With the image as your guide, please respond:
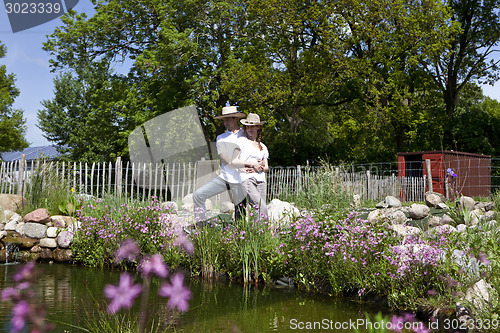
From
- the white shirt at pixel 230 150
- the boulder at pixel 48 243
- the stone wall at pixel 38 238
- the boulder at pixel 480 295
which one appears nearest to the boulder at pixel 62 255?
the stone wall at pixel 38 238

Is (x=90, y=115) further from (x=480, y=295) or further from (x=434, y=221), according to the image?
(x=480, y=295)

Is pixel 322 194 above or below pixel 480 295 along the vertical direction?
above

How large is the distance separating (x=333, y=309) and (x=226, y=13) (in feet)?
59.2

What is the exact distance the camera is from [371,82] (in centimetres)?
2030

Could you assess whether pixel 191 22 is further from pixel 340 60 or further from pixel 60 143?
pixel 60 143

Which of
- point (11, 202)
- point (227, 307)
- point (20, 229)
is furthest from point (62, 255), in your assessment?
point (227, 307)

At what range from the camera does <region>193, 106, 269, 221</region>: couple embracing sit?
6.04 meters

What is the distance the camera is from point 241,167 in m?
6.02

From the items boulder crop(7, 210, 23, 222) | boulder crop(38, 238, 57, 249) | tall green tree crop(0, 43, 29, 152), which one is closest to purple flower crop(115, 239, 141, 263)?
boulder crop(38, 238, 57, 249)

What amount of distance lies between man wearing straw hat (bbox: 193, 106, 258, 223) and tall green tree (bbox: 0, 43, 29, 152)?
75.6ft

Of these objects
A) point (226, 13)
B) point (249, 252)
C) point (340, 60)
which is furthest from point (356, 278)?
point (226, 13)

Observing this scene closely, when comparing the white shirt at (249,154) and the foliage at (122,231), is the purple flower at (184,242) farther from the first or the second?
the white shirt at (249,154)

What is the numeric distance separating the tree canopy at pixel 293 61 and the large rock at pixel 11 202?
1118 cm

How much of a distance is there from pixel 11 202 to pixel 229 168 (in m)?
5.83
